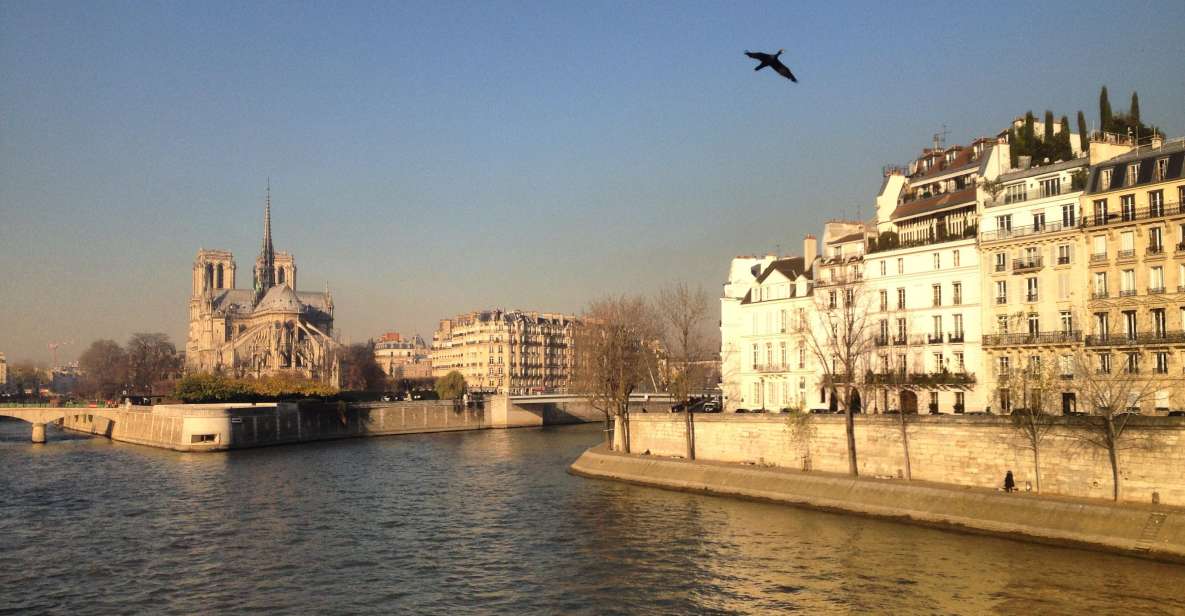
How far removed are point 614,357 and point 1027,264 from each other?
2906 centimetres

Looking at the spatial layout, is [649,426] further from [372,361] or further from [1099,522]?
[372,361]

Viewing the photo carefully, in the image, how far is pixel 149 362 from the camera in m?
172

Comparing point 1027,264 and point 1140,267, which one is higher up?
point 1027,264

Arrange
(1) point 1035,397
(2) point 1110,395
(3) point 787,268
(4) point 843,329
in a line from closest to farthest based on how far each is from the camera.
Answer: (2) point 1110,395
(1) point 1035,397
(4) point 843,329
(3) point 787,268

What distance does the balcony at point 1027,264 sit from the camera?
159 feet

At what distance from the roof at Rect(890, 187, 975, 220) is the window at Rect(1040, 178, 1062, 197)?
14.5 feet

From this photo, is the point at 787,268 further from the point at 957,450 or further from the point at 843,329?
the point at 957,450

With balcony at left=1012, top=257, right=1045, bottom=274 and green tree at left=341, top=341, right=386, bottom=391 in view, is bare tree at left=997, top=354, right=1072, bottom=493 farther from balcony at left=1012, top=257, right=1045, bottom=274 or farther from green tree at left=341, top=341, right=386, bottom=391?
green tree at left=341, top=341, right=386, bottom=391

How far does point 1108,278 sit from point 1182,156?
235 inches

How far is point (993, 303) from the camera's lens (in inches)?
2003

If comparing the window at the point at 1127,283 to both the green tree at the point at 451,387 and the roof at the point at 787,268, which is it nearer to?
the roof at the point at 787,268

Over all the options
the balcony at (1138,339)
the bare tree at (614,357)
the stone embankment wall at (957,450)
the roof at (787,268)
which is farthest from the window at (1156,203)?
the bare tree at (614,357)

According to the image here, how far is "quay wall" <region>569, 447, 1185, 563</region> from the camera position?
35656 mm

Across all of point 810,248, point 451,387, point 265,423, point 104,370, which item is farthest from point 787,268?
point 104,370
